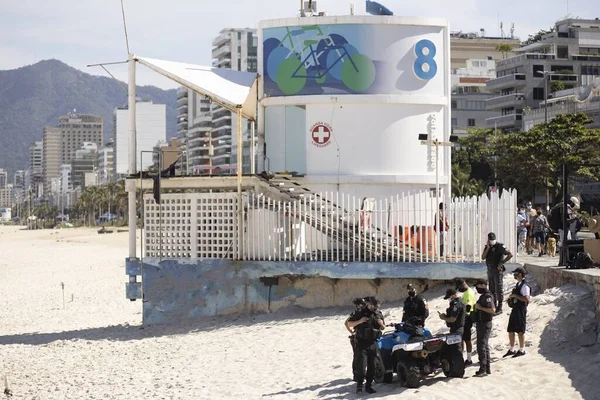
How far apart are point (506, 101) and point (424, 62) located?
60.9 meters

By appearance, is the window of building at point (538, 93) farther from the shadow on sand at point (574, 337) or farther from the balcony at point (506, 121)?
the shadow on sand at point (574, 337)

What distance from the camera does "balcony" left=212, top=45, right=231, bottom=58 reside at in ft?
463

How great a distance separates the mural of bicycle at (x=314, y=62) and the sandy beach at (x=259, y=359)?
623cm

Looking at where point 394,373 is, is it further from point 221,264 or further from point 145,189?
point 145,189

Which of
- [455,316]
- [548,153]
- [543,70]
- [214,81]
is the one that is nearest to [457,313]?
[455,316]

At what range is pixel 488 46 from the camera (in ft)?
382

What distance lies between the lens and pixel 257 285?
20875mm

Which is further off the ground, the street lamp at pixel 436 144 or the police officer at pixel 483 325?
the street lamp at pixel 436 144

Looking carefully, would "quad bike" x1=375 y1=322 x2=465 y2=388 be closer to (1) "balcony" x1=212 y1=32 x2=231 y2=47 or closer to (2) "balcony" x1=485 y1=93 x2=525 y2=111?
(2) "balcony" x1=485 y1=93 x2=525 y2=111

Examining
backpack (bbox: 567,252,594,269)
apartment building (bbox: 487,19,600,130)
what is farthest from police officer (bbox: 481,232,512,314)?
apartment building (bbox: 487,19,600,130)

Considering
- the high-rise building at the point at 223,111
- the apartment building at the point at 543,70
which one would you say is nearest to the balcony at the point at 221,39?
the high-rise building at the point at 223,111

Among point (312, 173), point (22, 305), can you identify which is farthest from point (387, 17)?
point (22, 305)

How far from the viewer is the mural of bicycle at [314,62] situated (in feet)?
76.5

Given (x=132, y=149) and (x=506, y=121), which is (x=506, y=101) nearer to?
(x=506, y=121)
